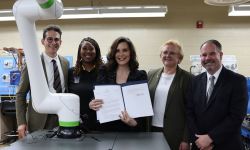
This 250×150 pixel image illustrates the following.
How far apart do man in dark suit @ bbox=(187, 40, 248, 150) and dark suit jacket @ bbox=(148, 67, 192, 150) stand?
110mm

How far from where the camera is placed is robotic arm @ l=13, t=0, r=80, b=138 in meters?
1.28

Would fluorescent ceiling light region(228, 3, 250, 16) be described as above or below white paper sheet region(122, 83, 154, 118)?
above

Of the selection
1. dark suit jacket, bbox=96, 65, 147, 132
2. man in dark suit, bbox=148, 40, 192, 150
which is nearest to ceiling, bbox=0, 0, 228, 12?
man in dark suit, bbox=148, 40, 192, 150

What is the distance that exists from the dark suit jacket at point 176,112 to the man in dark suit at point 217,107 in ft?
0.36

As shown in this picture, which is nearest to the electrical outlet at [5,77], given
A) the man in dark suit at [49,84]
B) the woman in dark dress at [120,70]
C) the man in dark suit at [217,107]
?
the man in dark suit at [49,84]

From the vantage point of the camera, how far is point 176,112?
2.28m

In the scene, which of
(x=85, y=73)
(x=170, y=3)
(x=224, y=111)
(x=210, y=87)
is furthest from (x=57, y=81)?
(x=170, y=3)

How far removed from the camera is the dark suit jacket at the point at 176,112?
2.26 meters

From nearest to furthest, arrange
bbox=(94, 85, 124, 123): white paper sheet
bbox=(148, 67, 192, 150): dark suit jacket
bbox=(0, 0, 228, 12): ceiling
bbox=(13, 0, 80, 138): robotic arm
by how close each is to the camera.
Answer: bbox=(13, 0, 80, 138): robotic arm
bbox=(94, 85, 124, 123): white paper sheet
bbox=(148, 67, 192, 150): dark suit jacket
bbox=(0, 0, 228, 12): ceiling

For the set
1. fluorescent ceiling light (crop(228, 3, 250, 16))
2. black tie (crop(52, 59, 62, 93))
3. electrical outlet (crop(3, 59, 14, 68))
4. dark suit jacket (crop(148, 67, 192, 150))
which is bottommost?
dark suit jacket (crop(148, 67, 192, 150))

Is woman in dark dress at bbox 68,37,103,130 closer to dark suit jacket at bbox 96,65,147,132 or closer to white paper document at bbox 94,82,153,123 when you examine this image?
dark suit jacket at bbox 96,65,147,132

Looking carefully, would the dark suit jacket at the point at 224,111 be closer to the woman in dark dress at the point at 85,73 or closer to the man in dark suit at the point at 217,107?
the man in dark suit at the point at 217,107

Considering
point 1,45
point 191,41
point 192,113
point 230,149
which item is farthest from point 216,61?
point 1,45

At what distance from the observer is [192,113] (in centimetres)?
223
